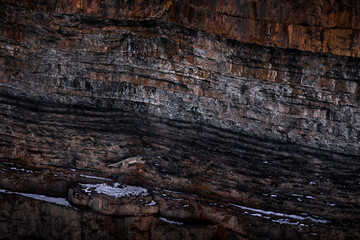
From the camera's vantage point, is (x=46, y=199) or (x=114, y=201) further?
(x=46, y=199)

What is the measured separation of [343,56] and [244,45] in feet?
6.13

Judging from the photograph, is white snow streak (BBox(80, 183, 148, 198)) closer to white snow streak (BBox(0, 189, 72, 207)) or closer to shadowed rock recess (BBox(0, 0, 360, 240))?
shadowed rock recess (BBox(0, 0, 360, 240))

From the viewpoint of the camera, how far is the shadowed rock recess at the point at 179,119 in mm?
7559

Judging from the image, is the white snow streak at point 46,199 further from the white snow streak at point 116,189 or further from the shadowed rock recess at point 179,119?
the white snow streak at point 116,189

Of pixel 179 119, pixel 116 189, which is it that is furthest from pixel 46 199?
pixel 179 119

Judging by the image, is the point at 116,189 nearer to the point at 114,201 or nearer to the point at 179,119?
the point at 114,201

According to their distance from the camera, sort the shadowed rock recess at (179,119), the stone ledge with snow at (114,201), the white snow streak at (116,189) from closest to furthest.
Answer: the shadowed rock recess at (179,119)
the stone ledge with snow at (114,201)
the white snow streak at (116,189)

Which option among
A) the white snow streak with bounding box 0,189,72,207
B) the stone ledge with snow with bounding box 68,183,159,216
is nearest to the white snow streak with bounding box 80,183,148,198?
the stone ledge with snow with bounding box 68,183,159,216

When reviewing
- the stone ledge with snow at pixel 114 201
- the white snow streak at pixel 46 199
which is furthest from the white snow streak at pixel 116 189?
the white snow streak at pixel 46 199

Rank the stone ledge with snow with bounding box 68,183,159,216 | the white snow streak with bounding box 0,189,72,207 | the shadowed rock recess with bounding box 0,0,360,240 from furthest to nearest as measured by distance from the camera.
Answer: the white snow streak with bounding box 0,189,72,207, the stone ledge with snow with bounding box 68,183,159,216, the shadowed rock recess with bounding box 0,0,360,240

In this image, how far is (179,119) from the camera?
9.34 m

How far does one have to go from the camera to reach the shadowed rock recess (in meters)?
7.56

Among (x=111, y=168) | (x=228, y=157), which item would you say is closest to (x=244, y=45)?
(x=228, y=157)

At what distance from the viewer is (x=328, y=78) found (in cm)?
748
